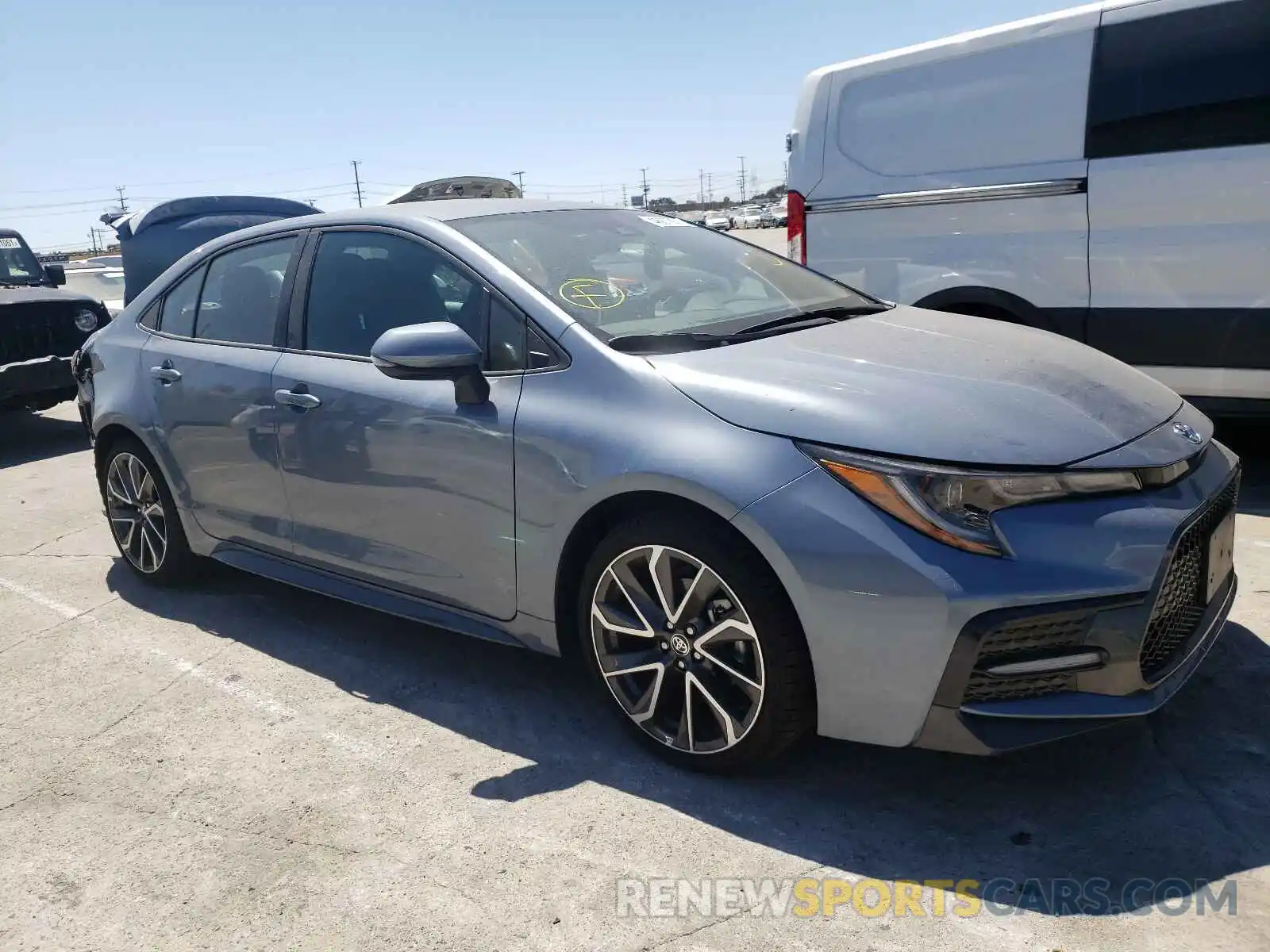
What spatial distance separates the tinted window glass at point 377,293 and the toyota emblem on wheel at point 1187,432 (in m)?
1.96

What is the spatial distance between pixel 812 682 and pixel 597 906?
0.72m

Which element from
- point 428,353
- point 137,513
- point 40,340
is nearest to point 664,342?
point 428,353

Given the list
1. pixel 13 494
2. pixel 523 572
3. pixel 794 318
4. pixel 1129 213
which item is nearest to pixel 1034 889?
pixel 523 572

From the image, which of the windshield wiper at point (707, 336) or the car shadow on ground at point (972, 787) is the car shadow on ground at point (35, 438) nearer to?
the car shadow on ground at point (972, 787)

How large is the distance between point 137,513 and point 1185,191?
4.89 metres

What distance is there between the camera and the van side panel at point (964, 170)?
199 inches

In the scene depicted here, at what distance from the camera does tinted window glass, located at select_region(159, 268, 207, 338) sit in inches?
174

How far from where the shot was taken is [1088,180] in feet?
16.4

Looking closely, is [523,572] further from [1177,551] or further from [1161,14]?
[1161,14]

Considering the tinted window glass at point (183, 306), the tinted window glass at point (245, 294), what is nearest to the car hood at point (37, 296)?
the tinted window glass at point (183, 306)

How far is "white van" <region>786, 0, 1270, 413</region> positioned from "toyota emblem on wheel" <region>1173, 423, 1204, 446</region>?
2.31 metres

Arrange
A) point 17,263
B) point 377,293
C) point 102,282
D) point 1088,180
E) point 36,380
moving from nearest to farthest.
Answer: point 377,293, point 1088,180, point 36,380, point 17,263, point 102,282

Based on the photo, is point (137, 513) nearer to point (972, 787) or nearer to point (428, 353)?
point (428, 353)

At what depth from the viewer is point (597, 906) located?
2389 millimetres
